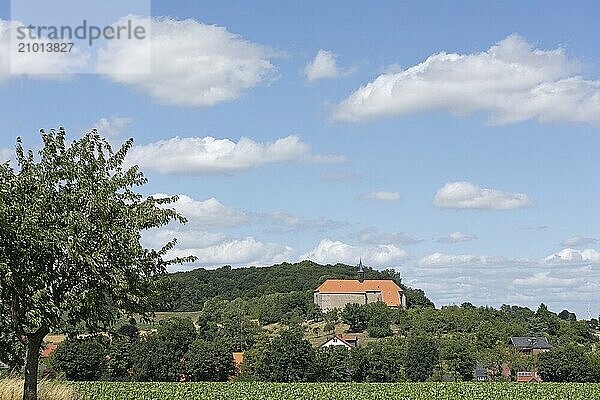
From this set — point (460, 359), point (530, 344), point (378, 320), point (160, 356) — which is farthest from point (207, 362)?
point (378, 320)

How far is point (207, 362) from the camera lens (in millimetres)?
64125

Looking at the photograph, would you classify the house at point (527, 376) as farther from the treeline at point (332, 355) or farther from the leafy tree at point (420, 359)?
the leafy tree at point (420, 359)

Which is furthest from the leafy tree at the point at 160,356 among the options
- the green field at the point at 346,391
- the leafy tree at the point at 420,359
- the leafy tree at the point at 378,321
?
the leafy tree at the point at 378,321

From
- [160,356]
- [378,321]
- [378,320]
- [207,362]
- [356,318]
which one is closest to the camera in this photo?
[160,356]

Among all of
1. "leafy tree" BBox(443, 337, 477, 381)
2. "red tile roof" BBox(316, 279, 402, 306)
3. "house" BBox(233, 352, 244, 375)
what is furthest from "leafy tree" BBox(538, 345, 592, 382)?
"red tile roof" BBox(316, 279, 402, 306)

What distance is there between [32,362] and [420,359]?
63.4 meters

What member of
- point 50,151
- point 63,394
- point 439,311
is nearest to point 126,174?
point 50,151

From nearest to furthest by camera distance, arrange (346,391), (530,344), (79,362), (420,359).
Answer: (346,391)
(79,362)
(420,359)
(530,344)

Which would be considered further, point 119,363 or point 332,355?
point 332,355

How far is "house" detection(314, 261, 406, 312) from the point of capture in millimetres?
157750

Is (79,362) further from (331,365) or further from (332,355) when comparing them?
(332,355)

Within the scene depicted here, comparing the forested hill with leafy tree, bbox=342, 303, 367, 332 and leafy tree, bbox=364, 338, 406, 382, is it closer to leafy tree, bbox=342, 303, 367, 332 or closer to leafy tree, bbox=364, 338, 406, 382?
leafy tree, bbox=342, 303, 367, 332

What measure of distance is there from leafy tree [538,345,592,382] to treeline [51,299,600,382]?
0.09 m

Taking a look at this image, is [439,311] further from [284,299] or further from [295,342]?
[295,342]
